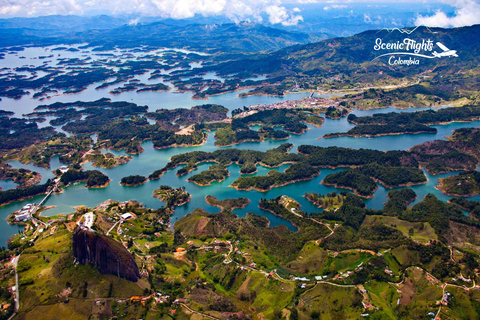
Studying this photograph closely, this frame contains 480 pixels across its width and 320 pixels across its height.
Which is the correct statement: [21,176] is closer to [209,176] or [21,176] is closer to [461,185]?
[209,176]

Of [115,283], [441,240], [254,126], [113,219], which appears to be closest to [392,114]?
[254,126]

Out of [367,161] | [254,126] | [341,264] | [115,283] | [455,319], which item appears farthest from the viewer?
[254,126]

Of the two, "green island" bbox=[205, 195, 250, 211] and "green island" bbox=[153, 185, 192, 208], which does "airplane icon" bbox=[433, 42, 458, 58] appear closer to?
"green island" bbox=[205, 195, 250, 211]

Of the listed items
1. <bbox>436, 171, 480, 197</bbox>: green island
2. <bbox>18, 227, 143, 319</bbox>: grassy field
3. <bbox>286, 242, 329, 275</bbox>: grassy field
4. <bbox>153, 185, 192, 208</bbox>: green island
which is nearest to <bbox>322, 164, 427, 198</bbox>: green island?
<bbox>436, 171, 480, 197</bbox>: green island

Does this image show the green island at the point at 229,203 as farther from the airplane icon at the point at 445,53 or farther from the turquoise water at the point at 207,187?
the airplane icon at the point at 445,53

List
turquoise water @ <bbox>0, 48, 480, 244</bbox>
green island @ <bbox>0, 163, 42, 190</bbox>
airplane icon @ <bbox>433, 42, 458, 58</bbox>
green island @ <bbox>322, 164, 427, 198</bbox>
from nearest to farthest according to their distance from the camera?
turquoise water @ <bbox>0, 48, 480, 244</bbox> < green island @ <bbox>322, 164, 427, 198</bbox> < green island @ <bbox>0, 163, 42, 190</bbox> < airplane icon @ <bbox>433, 42, 458, 58</bbox>

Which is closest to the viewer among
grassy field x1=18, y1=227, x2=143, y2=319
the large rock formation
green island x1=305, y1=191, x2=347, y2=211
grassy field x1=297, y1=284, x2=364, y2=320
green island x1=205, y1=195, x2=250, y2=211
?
grassy field x1=18, y1=227, x2=143, y2=319

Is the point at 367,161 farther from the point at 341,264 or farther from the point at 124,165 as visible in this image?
the point at 124,165

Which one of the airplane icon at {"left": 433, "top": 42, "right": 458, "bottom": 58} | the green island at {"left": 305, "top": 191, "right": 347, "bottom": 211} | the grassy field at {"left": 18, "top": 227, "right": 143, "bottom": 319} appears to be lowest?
the green island at {"left": 305, "top": 191, "right": 347, "bottom": 211}
